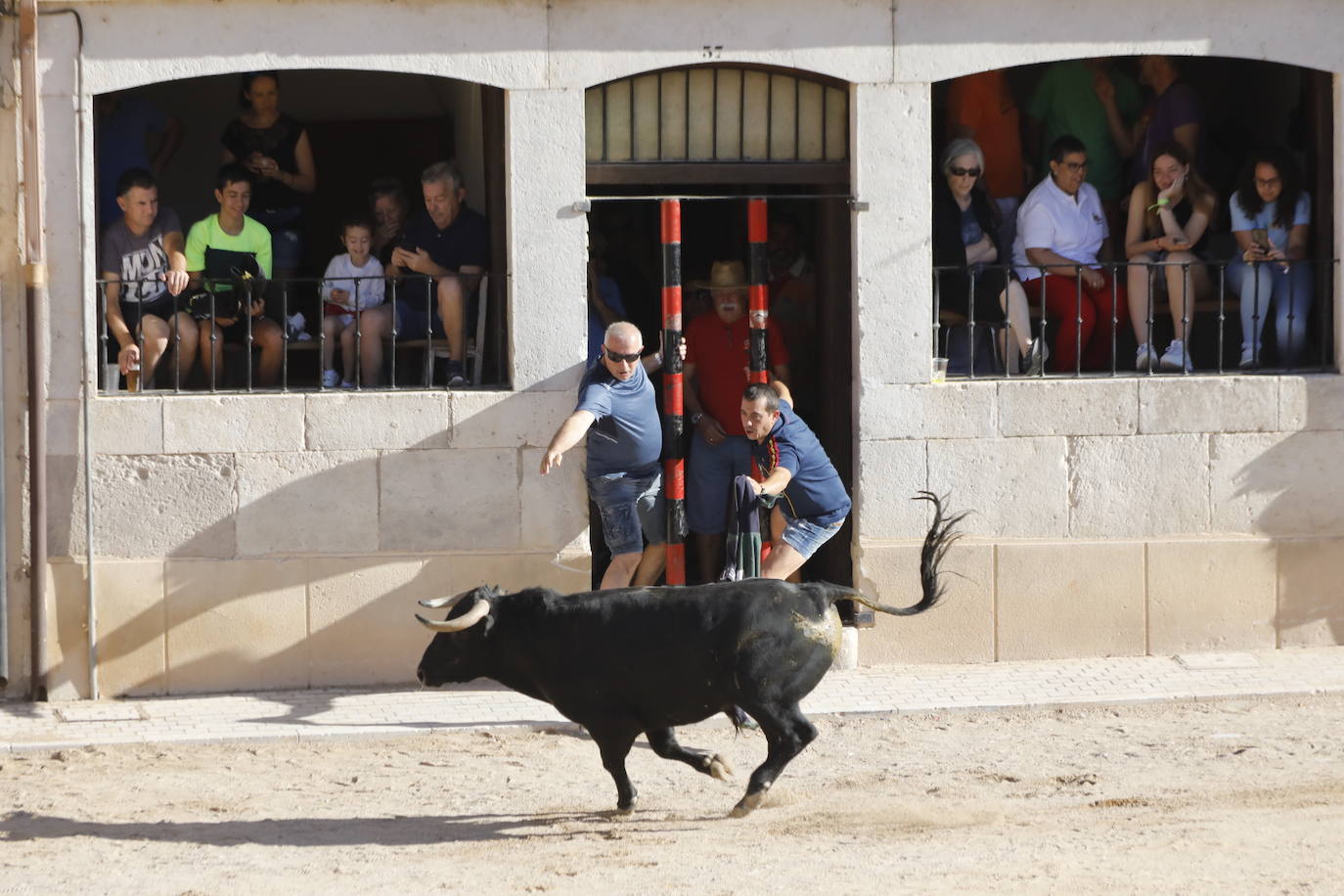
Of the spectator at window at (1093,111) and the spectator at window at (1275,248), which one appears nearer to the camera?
the spectator at window at (1275,248)

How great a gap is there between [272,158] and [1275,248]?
5.57m

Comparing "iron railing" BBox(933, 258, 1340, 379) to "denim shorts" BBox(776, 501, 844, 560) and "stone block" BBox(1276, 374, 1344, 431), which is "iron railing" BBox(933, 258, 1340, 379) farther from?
"denim shorts" BBox(776, 501, 844, 560)

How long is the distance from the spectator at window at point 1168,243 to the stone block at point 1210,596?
1030mm

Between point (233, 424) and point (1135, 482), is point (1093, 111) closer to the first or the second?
point (1135, 482)

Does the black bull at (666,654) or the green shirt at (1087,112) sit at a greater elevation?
the green shirt at (1087,112)

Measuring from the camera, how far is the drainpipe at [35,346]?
9141 millimetres

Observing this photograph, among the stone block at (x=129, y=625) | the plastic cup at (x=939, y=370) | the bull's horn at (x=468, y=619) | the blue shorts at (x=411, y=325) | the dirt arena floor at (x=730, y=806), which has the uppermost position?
A: the blue shorts at (x=411, y=325)

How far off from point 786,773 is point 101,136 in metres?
5.04

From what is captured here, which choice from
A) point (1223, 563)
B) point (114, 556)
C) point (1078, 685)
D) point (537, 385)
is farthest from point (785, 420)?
point (114, 556)

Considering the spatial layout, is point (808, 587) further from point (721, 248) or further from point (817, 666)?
point (721, 248)

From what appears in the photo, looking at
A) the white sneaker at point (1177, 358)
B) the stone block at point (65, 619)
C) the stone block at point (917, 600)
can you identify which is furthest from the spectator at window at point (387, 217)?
the white sneaker at point (1177, 358)

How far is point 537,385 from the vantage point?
9.59 m

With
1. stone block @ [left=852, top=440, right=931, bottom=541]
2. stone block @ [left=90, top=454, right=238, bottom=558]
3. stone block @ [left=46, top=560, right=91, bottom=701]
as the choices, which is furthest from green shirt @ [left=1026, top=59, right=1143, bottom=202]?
stone block @ [left=46, top=560, right=91, bottom=701]

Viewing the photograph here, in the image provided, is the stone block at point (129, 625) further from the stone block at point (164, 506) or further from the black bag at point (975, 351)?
the black bag at point (975, 351)
